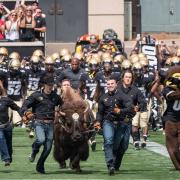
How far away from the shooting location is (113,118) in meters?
21.7

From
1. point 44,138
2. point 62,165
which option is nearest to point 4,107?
point 44,138

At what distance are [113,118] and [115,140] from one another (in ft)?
1.31

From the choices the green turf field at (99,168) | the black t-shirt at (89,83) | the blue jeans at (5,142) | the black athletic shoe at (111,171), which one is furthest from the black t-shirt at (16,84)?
the black athletic shoe at (111,171)

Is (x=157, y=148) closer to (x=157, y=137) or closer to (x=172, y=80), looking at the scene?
(x=157, y=137)

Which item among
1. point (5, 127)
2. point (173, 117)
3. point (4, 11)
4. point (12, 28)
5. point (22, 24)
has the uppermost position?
point (4, 11)

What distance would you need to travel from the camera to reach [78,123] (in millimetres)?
21625

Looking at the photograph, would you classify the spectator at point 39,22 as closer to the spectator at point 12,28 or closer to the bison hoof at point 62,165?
the spectator at point 12,28

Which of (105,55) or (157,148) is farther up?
(105,55)

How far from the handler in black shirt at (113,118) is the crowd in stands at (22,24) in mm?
14860

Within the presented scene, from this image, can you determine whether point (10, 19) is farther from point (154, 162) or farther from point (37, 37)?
point (154, 162)

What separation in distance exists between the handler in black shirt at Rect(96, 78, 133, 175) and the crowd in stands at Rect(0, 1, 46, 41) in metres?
14.9

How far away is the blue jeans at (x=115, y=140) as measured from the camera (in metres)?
21.5

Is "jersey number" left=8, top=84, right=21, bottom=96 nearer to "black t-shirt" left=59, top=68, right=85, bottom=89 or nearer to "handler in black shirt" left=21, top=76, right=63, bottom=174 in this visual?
"black t-shirt" left=59, top=68, right=85, bottom=89

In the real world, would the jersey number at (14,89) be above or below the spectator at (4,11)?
below
